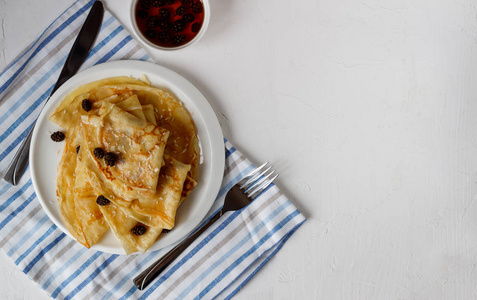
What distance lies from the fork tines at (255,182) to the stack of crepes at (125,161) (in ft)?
0.72

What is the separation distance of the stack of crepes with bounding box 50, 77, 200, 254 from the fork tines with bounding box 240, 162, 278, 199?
0.22 metres

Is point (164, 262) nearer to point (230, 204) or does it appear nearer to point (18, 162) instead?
point (230, 204)

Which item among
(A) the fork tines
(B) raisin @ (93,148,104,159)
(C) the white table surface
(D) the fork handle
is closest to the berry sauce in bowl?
(C) the white table surface

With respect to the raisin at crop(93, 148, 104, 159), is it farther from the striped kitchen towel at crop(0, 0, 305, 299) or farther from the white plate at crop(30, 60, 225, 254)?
the striped kitchen towel at crop(0, 0, 305, 299)

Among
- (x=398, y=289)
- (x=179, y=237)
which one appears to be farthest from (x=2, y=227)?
(x=398, y=289)

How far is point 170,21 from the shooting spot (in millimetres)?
1683

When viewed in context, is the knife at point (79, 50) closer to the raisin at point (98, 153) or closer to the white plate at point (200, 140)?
the white plate at point (200, 140)

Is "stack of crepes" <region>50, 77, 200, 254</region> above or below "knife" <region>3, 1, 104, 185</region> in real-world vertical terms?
below

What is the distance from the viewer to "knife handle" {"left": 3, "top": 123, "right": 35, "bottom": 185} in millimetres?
1752

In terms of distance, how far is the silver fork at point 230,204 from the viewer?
5.68ft

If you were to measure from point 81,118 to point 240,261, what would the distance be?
0.87m

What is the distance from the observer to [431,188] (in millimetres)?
1843

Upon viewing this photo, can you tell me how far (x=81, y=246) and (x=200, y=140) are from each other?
68 cm

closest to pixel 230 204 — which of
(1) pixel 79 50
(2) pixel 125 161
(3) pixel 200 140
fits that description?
(3) pixel 200 140
